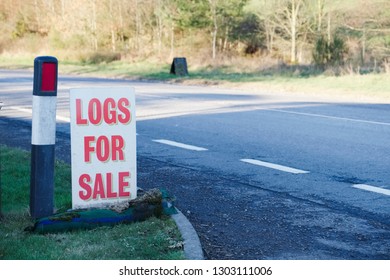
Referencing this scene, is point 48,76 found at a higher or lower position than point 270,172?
higher

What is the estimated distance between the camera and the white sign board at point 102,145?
568 centimetres

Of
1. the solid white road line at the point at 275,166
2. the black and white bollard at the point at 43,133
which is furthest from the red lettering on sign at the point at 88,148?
the solid white road line at the point at 275,166

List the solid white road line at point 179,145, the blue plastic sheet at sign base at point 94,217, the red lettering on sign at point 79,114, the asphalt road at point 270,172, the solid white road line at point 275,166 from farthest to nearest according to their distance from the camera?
1. the solid white road line at point 179,145
2. the solid white road line at point 275,166
3. the red lettering on sign at point 79,114
4. the asphalt road at point 270,172
5. the blue plastic sheet at sign base at point 94,217

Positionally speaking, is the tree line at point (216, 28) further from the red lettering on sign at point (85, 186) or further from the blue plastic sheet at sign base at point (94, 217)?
the red lettering on sign at point (85, 186)

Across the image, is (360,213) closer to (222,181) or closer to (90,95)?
(222,181)

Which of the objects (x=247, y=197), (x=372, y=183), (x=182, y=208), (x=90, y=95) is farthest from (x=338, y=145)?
(x=90, y=95)

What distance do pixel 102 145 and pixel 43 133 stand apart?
501 mm

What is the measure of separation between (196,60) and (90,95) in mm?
37671

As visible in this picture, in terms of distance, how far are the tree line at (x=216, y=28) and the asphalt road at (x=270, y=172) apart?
Answer: 21.7 metres

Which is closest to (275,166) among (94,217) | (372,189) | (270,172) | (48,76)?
(270,172)

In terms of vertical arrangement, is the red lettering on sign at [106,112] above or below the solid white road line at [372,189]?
above

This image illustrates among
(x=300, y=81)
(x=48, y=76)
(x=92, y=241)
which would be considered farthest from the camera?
(x=300, y=81)

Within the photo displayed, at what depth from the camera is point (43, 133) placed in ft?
18.3

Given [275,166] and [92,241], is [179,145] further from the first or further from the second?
[92,241]
